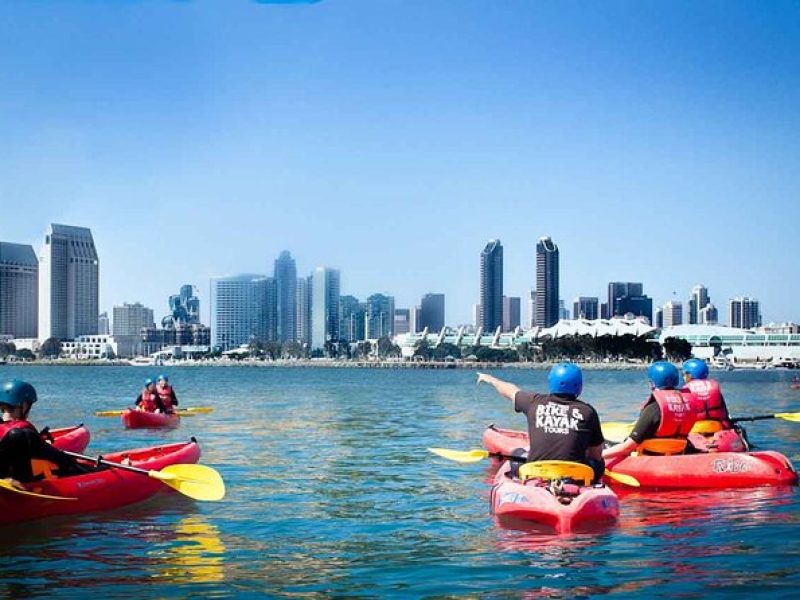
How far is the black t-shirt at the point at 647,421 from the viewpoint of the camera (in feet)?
49.7

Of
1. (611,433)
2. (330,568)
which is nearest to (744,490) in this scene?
(611,433)

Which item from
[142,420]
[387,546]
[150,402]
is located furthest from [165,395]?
[387,546]

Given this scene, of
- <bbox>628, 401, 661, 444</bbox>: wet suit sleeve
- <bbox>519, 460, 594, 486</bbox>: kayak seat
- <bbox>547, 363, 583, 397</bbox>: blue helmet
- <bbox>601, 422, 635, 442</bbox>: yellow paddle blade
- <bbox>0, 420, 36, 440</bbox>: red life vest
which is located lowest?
<bbox>601, 422, 635, 442</bbox>: yellow paddle blade

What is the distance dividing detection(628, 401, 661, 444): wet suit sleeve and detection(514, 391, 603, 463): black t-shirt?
3.44 metres

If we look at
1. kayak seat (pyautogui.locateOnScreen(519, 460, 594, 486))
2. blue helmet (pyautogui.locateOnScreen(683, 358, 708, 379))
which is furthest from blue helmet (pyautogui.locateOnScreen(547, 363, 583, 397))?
blue helmet (pyautogui.locateOnScreen(683, 358, 708, 379))

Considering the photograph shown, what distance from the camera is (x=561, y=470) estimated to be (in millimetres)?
11766

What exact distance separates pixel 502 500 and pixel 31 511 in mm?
5938

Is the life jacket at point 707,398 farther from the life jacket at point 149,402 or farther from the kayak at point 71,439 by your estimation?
the life jacket at point 149,402

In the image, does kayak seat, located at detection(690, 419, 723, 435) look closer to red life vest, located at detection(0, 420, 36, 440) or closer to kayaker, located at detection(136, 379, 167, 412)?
red life vest, located at detection(0, 420, 36, 440)

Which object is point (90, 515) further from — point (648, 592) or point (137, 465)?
point (648, 592)

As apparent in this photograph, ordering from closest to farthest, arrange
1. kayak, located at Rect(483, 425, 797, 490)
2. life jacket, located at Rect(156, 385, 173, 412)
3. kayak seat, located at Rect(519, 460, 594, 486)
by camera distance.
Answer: kayak seat, located at Rect(519, 460, 594, 486) < kayak, located at Rect(483, 425, 797, 490) < life jacket, located at Rect(156, 385, 173, 412)

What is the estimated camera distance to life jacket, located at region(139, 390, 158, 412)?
3353cm

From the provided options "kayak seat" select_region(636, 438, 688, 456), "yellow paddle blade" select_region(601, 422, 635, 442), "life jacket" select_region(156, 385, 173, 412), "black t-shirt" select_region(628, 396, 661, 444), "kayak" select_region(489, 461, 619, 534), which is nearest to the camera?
"kayak" select_region(489, 461, 619, 534)

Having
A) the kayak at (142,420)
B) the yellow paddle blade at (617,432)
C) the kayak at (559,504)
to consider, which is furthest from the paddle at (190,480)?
the kayak at (142,420)
